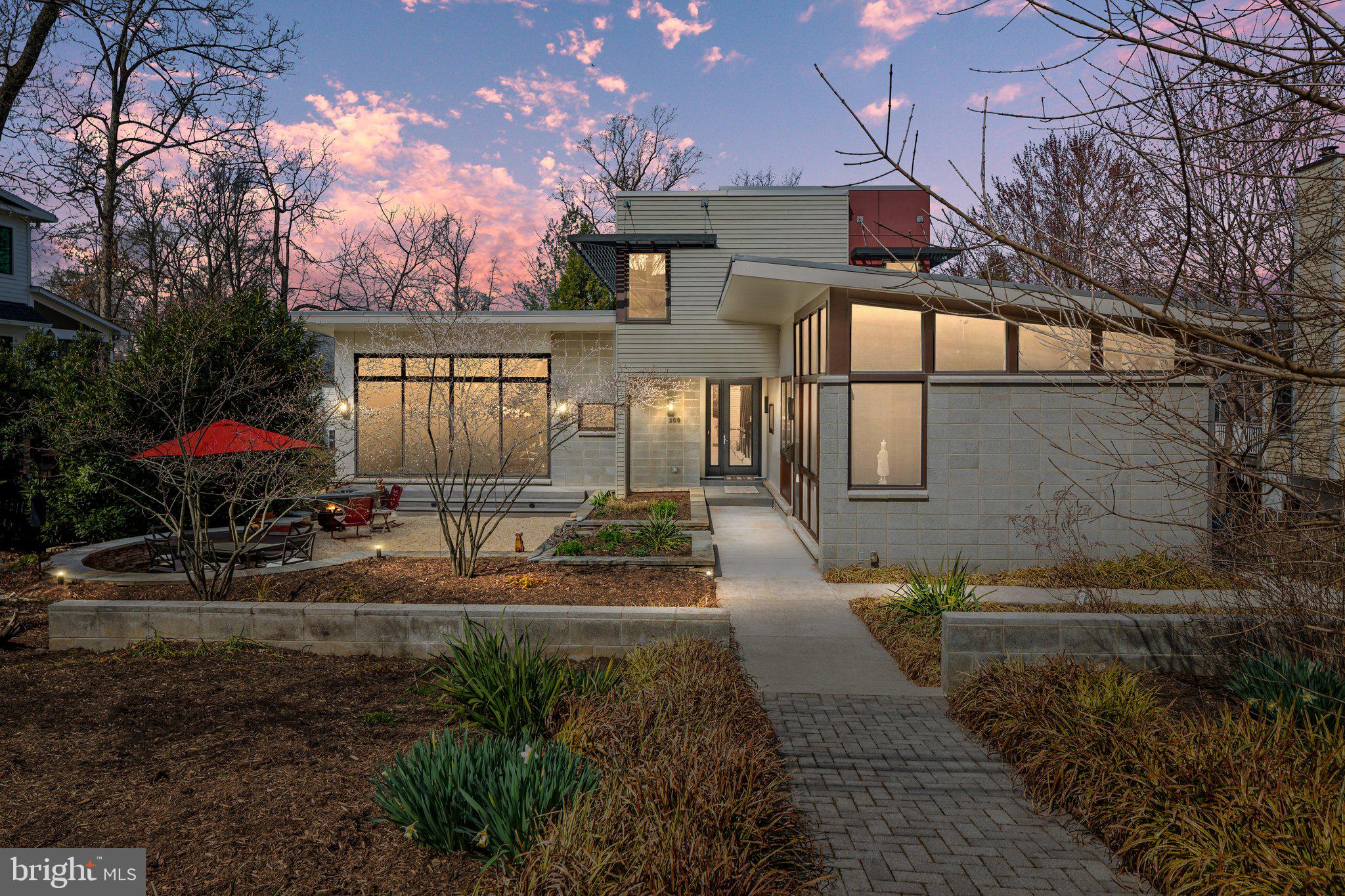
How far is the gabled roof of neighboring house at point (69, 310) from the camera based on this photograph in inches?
789

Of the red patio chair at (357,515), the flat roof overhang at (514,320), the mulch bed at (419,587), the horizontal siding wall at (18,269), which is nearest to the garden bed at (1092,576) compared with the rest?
the mulch bed at (419,587)

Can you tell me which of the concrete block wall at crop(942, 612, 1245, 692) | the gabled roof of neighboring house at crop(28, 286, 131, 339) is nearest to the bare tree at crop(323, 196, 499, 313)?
the gabled roof of neighboring house at crop(28, 286, 131, 339)

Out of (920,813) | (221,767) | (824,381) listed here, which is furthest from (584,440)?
(920,813)

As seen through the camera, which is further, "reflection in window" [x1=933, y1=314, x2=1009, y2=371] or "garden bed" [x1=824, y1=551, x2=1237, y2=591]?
"reflection in window" [x1=933, y1=314, x2=1009, y2=371]

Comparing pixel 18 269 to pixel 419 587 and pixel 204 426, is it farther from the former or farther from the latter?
pixel 419 587

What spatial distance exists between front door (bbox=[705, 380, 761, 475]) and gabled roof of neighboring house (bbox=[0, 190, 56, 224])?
711 inches

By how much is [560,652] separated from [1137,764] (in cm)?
406

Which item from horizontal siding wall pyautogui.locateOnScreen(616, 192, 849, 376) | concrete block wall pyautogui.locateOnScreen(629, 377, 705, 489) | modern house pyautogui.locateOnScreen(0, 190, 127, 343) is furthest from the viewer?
concrete block wall pyautogui.locateOnScreen(629, 377, 705, 489)

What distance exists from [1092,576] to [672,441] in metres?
11.7

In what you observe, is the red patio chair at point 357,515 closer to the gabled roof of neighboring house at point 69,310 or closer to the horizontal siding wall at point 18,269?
the gabled roof of neighboring house at point 69,310

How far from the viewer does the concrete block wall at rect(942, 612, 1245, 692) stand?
5832mm

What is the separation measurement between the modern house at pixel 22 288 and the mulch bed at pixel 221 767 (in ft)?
57.0

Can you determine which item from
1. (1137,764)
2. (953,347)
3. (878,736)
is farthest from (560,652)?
(953,347)
